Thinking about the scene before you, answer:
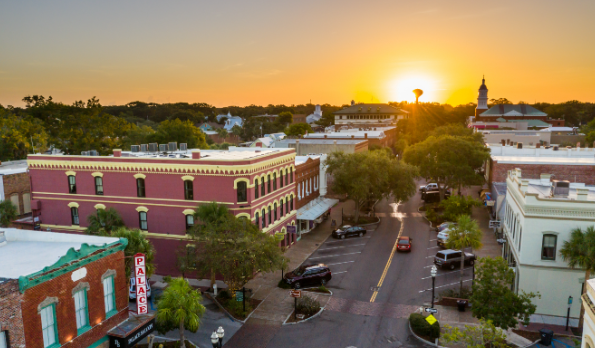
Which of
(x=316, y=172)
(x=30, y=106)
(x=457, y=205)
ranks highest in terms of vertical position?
(x=30, y=106)

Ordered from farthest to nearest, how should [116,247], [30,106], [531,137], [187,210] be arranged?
[30,106], [531,137], [187,210], [116,247]

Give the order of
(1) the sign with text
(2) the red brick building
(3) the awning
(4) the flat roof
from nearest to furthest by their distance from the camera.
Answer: (2) the red brick building
(4) the flat roof
(1) the sign with text
(3) the awning

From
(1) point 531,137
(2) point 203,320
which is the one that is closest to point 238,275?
(2) point 203,320

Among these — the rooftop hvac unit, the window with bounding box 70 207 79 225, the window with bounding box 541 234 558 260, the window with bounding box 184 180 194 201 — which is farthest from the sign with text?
the rooftop hvac unit

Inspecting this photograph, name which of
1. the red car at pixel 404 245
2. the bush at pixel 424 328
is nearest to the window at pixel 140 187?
the bush at pixel 424 328

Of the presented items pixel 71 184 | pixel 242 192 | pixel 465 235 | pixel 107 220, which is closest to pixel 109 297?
pixel 242 192

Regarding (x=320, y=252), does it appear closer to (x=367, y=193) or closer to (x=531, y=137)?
(x=367, y=193)

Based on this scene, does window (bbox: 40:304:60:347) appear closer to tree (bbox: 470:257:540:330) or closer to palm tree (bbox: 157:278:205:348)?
palm tree (bbox: 157:278:205:348)
